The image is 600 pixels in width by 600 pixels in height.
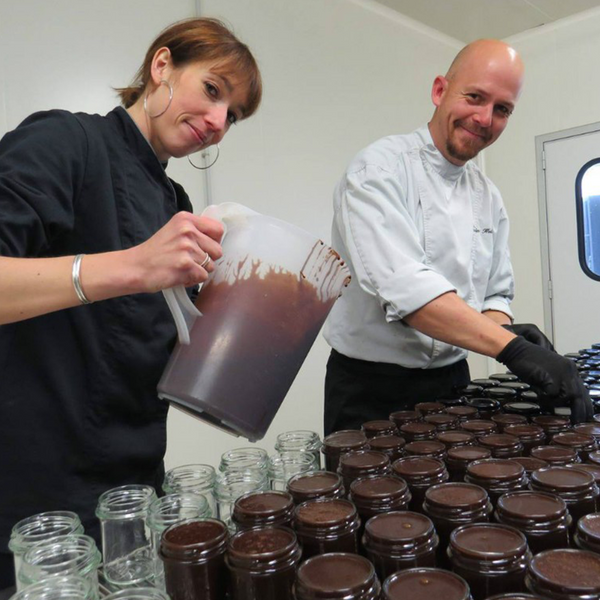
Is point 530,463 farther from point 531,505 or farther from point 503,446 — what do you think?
point 531,505

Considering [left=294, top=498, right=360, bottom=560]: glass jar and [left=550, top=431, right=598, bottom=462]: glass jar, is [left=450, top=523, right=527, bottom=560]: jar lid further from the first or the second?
[left=550, top=431, right=598, bottom=462]: glass jar

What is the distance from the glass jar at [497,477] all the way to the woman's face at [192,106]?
0.72 m

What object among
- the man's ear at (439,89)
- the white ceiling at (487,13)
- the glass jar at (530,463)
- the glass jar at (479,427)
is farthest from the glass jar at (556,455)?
the white ceiling at (487,13)

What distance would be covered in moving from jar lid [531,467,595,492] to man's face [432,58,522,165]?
1034mm

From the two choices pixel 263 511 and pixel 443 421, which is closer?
pixel 263 511

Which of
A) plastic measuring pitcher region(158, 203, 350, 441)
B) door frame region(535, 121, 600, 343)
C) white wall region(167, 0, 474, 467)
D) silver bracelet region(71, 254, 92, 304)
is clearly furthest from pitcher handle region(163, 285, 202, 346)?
door frame region(535, 121, 600, 343)

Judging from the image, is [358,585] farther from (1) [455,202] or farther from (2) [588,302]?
(2) [588,302]

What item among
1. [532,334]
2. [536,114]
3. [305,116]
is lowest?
[532,334]

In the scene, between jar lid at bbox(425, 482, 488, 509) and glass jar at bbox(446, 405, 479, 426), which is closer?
jar lid at bbox(425, 482, 488, 509)

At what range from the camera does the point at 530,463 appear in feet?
2.64

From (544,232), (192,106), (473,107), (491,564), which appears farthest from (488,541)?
(544,232)

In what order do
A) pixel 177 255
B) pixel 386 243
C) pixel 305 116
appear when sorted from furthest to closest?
pixel 305 116 < pixel 386 243 < pixel 177 255

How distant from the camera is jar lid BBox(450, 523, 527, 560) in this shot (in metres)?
0.52

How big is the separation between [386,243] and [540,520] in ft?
2.61
